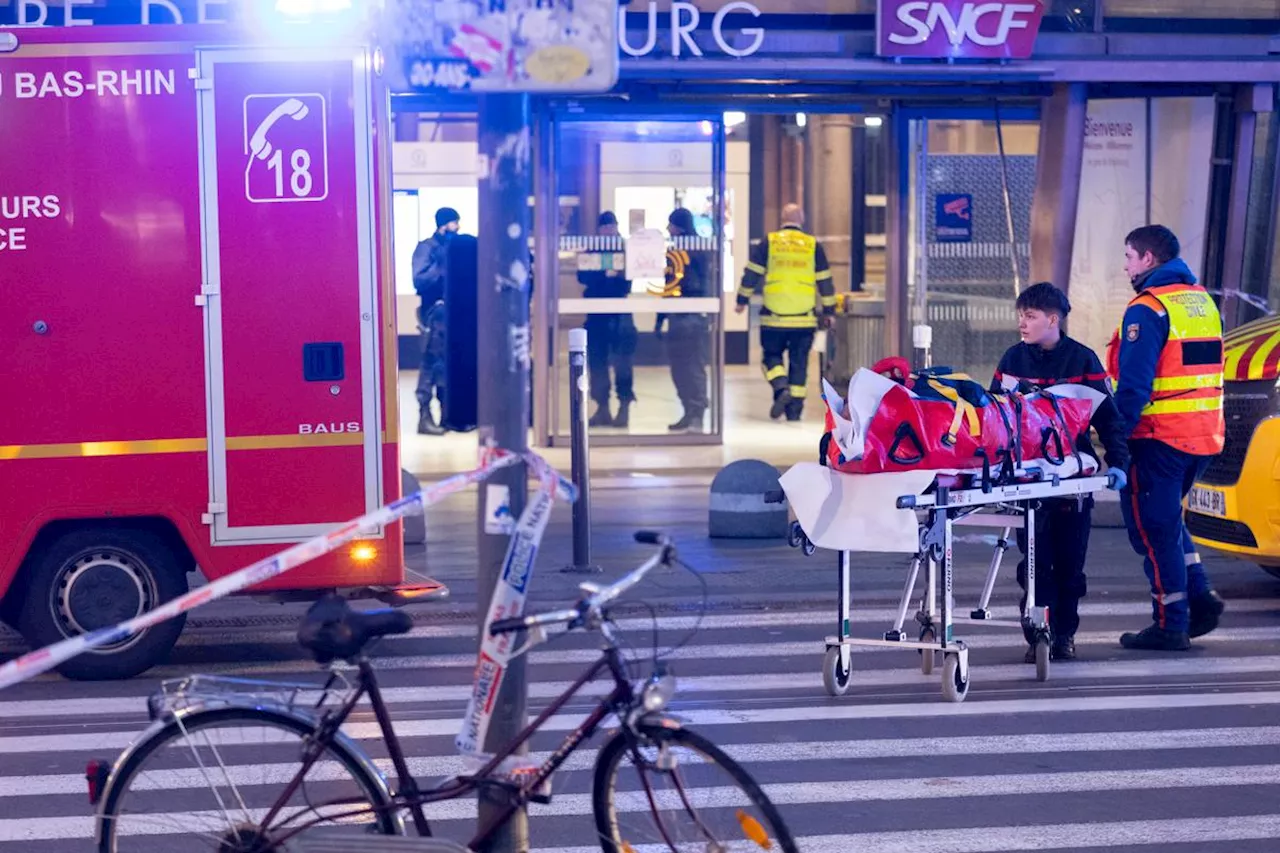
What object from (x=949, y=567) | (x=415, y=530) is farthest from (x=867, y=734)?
(x=415, y=530)

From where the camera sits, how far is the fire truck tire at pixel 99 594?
28.1ft

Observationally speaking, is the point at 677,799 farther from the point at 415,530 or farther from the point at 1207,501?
the point at 415,530

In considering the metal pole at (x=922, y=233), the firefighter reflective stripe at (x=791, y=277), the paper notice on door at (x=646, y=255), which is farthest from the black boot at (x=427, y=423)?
the metal pole at (x=922, y=233)

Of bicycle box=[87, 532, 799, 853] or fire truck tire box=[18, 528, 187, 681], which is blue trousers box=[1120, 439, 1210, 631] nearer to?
bicycle box=[87, 532, 799, 853]

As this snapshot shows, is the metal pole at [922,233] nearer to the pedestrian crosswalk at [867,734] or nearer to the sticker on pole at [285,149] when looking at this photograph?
the pedestrian crosswalk at [867,734]

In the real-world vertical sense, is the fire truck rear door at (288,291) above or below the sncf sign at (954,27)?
below

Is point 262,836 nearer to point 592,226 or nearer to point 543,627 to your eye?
point 543,627

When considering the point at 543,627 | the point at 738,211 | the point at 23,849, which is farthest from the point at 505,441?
the point at 738,211

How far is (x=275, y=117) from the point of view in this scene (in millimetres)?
8359

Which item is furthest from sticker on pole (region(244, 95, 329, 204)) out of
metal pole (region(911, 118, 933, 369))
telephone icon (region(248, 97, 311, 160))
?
metal pole (region(911, 118, 933, 369))

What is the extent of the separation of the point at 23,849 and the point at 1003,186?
13.1m

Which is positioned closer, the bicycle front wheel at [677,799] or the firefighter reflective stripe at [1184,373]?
the bicycle front wheel at [677,799]

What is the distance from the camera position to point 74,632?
8.55 metres

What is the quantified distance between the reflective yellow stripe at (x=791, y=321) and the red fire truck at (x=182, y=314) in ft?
33.0
